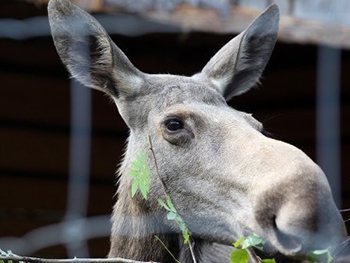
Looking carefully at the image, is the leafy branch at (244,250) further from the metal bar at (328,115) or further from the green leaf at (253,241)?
the metal bar at (328,115)

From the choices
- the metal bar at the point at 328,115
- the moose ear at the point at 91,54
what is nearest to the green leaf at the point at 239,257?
the moose ear at the point at 91,54

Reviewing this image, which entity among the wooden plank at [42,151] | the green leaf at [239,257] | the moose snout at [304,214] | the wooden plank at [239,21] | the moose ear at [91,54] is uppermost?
the wooden plank at [239,21]

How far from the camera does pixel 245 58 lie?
6.31m

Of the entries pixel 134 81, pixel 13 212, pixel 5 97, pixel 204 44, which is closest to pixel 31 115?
pixel 5 97

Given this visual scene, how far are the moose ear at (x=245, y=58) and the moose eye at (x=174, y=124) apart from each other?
0.63m

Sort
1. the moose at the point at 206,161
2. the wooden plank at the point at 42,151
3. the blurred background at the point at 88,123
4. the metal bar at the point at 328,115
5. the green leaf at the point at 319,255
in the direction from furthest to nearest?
the wooden plank at the point at 42,151 < the blurred background at the point at 88,123 < the metal bar at the point at 328,115 < the moose at the point at 206,161 < the green leaf at the point at 319,255

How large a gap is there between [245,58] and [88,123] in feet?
14.2

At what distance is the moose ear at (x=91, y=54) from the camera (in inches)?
225

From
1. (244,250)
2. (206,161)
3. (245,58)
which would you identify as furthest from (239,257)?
(245,58)

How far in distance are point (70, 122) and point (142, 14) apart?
346 centimetres

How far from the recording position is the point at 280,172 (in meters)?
4.48

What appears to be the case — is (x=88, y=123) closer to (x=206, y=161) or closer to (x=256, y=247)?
(x=206, y=161)

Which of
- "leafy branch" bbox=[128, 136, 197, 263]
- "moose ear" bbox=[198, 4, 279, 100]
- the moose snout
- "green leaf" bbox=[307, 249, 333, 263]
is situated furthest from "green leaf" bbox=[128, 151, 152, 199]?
"moose ear" bbox=[198, 4, 279, 100]

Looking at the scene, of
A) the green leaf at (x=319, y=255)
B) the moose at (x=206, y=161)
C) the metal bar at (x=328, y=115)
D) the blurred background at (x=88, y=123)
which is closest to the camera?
the green leaf at (x=319, y=255)
